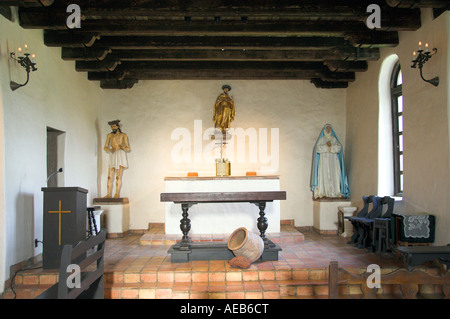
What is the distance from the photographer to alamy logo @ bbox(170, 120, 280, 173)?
28.1 ft

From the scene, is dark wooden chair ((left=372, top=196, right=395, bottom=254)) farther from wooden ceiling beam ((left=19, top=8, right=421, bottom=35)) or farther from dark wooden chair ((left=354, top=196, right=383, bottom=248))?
A: wooden ceiling beam ((left=19, top=8, right=421, bottom=35))

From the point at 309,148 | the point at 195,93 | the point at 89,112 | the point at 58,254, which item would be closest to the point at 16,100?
the point at 58,254

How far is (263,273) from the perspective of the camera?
497cm

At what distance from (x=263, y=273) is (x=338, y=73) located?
479 centimetres

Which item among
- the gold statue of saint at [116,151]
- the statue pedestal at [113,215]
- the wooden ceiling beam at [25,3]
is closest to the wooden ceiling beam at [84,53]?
the wooden ceiling beam at [25,3]

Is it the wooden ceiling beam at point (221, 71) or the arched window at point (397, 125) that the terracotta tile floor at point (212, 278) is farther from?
the wooden ceiling beam at point (221, 71)

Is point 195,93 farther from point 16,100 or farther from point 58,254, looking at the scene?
point 58,254

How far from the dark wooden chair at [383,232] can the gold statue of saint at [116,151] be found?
5.05 m

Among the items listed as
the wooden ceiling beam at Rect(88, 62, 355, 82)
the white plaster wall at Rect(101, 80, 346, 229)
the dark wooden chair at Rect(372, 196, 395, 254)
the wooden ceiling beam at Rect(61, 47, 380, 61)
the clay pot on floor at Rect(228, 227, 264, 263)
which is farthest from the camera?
the white plaster wall at Rect(101, 80, 346, 229)

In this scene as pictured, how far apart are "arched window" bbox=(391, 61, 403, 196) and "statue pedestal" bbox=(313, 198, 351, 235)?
1360 mm

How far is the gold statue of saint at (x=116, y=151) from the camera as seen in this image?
813cm

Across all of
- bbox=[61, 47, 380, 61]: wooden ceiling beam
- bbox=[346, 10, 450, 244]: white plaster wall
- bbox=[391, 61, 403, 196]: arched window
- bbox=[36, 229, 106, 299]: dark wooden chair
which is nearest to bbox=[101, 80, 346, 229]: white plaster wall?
bbox=[346, 10, 450, 244]: white plaster wall

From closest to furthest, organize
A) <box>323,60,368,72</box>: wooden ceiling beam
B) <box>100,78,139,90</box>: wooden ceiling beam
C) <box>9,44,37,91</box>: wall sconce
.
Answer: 1. <box>9,44,37,91</box>: wall sconce
2. <box>323,60,368,72</box>: wooden ceiling beam
3. <box>100,78,139,90</box>: wooden ceiling beam

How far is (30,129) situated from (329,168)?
559cm
